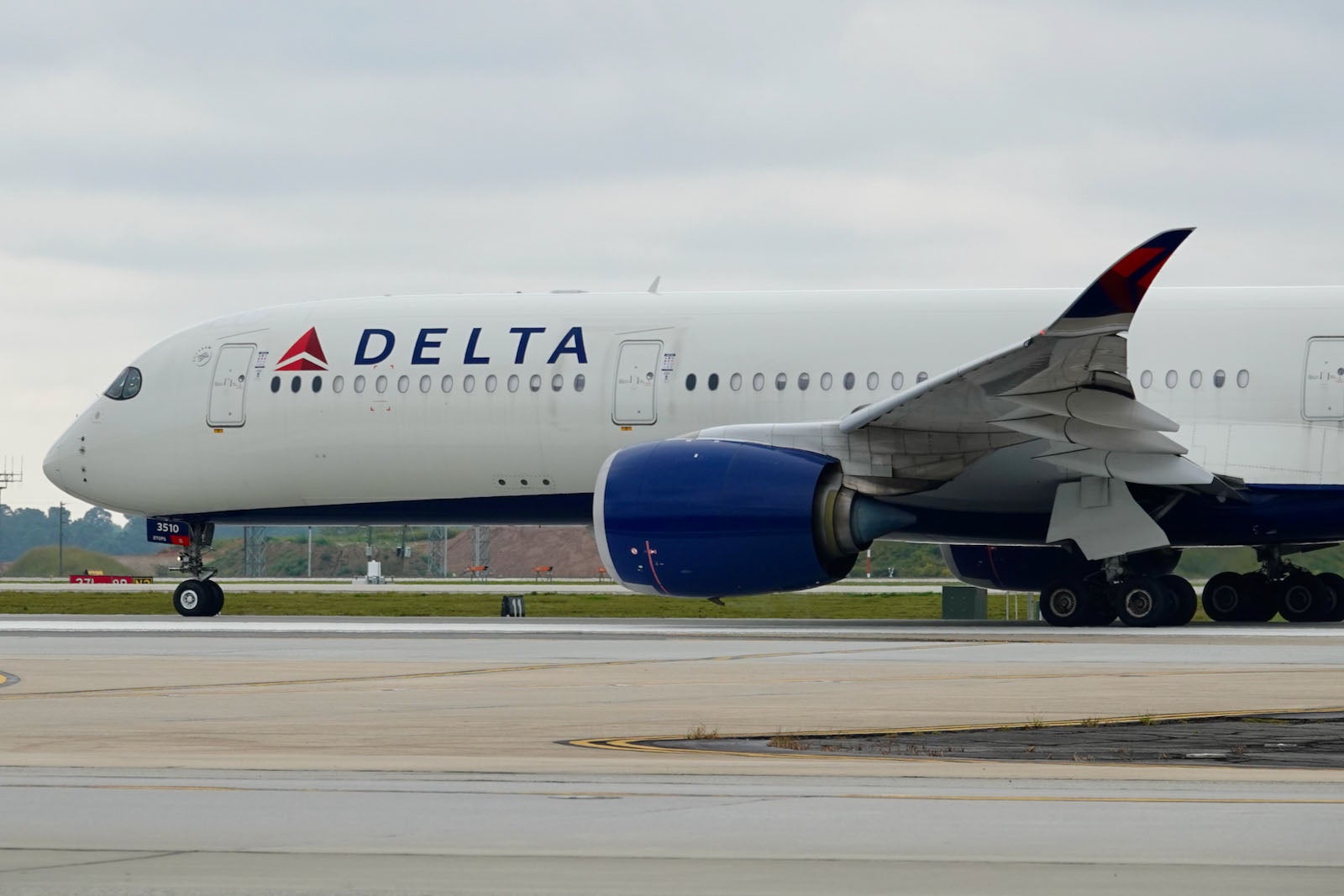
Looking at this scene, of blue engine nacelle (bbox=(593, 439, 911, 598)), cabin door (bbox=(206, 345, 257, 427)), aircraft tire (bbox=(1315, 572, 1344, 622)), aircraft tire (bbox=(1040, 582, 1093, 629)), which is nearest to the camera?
blue engine nacelle (bbox=(593, 439, 911, 598))

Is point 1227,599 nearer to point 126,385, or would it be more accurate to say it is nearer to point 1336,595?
point 1336,595

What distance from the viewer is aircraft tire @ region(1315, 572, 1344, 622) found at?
25.8 metres

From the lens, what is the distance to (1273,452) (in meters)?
23.5

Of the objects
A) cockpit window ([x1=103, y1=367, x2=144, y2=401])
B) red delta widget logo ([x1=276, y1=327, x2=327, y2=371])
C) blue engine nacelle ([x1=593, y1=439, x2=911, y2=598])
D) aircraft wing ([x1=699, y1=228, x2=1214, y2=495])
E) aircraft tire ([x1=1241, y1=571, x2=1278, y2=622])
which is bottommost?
aircraft tire ([x1=1241, y1=571, x2=1278, y2=622])

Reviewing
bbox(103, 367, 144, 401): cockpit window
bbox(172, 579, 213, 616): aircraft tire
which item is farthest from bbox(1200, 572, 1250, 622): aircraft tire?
bbox(103, 367, 144, 401): cockpit window

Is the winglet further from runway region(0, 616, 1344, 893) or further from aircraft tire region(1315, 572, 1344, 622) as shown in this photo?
aircraft tire region(1315, 572, 1344, 622)

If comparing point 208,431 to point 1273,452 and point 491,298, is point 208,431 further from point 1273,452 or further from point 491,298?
point 1273,452

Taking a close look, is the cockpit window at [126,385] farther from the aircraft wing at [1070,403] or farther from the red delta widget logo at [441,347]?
the aircraft wing at [1070,403]

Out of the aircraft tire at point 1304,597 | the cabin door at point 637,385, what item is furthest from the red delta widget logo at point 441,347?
the aircraft tire at point 1304,597

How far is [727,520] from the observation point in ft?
73.1

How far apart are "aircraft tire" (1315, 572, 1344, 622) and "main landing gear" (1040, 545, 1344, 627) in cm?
1

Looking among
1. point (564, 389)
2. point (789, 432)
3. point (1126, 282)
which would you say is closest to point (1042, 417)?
point (1126, 282)

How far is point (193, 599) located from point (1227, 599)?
14.5 m

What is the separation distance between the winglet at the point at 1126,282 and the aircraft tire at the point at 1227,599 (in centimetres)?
718
